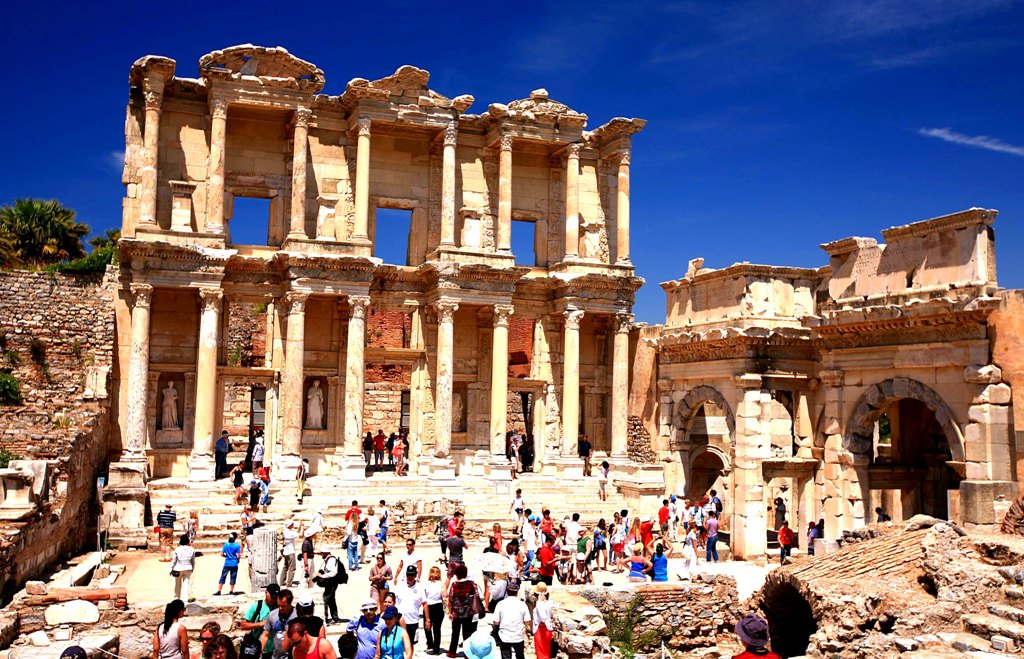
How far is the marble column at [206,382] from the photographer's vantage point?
2386 cm

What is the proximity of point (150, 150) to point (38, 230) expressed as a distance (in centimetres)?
Result: 1783

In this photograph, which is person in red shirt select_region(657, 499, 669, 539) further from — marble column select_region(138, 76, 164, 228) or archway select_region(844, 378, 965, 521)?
marble column select_region(138, 76, 164, 228)

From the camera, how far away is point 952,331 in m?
18.5

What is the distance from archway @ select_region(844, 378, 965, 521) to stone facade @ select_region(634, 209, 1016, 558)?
32mm

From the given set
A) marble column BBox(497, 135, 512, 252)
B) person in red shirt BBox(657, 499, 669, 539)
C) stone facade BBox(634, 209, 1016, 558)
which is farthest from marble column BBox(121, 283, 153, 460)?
stone facade BBox(634, 209, 1016, 558)

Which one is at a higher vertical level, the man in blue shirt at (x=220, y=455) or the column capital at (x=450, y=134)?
the column capital at (x=450, y=134)

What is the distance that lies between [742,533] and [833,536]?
2.08m

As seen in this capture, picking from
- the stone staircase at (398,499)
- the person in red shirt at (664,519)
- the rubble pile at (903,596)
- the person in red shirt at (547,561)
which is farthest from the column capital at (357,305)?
the rubble pile at (903,596)

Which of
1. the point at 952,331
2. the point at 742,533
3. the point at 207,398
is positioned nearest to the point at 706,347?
the point at 742,533

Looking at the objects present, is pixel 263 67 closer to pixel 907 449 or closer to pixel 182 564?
pixel 182 564

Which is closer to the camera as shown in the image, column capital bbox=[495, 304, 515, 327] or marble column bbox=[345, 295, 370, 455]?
marble column bbox=[345, 295, 370, 455]

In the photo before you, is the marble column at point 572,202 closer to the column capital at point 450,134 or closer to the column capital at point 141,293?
the column capital at point 450,134

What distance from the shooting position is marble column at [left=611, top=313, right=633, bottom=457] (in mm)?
27969

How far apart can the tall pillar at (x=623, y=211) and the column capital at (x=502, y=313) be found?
4.01 metres
